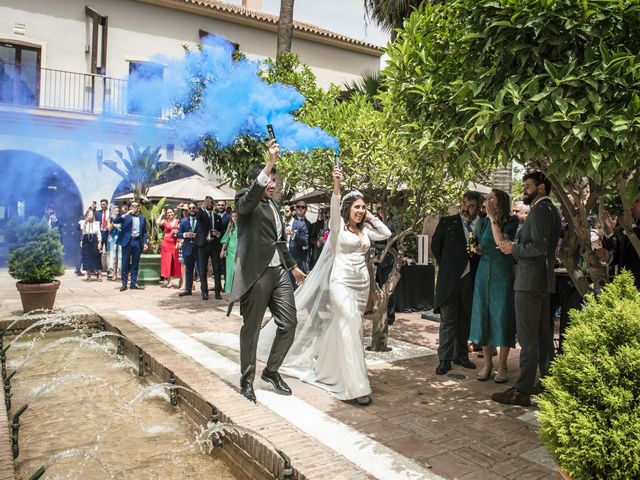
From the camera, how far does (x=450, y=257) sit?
20.0 ft

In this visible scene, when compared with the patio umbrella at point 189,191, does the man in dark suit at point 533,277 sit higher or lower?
lower

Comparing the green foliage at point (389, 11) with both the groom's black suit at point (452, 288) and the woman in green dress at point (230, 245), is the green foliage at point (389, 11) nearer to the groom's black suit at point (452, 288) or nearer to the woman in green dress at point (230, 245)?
the woman in green dress at point (230, 245)

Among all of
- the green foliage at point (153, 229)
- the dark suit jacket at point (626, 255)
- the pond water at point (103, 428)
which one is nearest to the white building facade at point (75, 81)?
the green foliage at point (153, 229)

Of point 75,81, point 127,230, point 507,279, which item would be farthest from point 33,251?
point 75,81

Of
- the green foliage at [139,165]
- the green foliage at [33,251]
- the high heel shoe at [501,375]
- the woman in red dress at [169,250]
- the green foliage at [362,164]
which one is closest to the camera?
the high heel shoe at [501,375]

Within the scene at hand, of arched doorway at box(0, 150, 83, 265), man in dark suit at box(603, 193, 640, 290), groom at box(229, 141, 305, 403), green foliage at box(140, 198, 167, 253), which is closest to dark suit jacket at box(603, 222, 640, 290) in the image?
man in dark suit at box(603, 193, 640, 290)

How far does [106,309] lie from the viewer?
31.5 ft

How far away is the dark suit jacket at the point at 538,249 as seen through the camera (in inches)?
183

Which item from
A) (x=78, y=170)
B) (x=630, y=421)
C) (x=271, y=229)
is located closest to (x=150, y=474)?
(x=271, y=229)

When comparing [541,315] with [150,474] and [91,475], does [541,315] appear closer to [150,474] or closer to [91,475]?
[150,474]

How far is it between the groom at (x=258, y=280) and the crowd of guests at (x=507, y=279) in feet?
6.67

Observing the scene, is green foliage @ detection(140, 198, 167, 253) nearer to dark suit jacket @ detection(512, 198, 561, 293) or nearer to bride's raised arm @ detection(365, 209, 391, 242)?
bride's raised arm @ detection(365, 209, 391, 242)

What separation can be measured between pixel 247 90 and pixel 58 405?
221 inches

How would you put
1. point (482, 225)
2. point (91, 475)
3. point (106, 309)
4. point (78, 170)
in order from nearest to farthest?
point (91, 475), point (482, 225), point (106, 309), point (78, 170)
